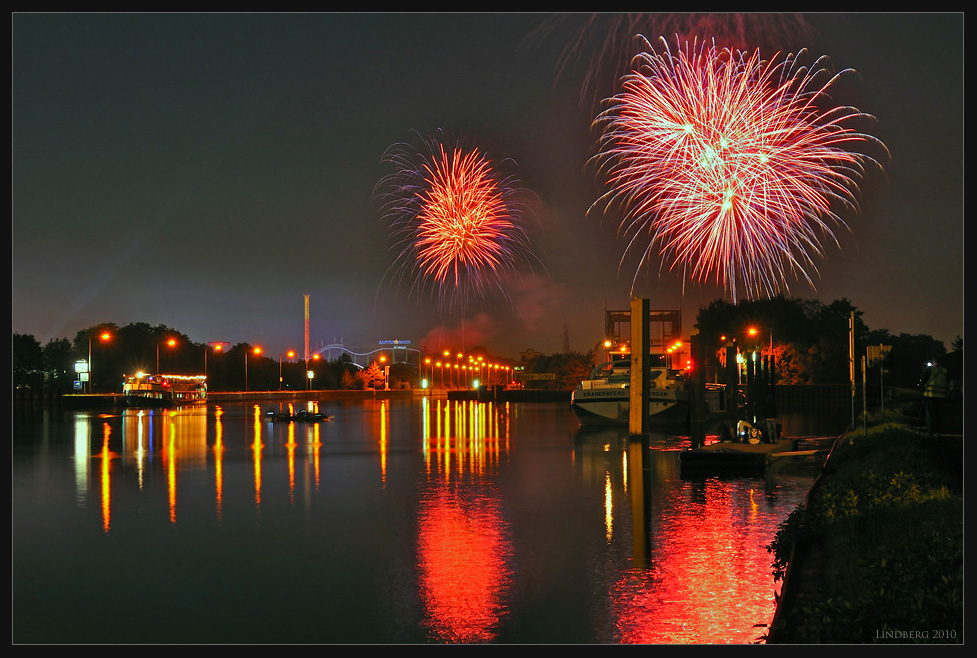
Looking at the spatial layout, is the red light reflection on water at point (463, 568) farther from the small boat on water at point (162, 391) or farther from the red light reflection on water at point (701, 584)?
the small boat on water at point (162, 391)

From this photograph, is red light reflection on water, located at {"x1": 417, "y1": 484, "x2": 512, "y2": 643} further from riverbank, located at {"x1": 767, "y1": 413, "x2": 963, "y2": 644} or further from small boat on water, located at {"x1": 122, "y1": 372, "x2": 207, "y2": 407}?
small boat on water, located at {"x1": 122, "y1": 372, "x2": 207, "y2": 407}

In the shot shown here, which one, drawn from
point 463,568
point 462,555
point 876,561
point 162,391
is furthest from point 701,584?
point 162,391

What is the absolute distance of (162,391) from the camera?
9600 centimetres

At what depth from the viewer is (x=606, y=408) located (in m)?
53.0

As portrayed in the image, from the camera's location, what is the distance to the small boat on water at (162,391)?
283ft

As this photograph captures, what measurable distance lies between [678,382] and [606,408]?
6029mm

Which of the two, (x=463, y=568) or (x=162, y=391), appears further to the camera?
(x=162, y=391)

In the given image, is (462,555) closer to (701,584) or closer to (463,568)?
(463,568)

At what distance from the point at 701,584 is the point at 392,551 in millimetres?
5109

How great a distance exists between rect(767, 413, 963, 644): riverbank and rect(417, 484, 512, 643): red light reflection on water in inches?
136

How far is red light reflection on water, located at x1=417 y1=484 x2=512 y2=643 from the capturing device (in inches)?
426

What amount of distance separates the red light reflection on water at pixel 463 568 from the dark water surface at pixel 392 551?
0.05 meters
